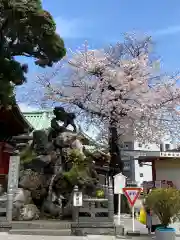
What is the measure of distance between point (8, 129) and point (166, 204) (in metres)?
14.9

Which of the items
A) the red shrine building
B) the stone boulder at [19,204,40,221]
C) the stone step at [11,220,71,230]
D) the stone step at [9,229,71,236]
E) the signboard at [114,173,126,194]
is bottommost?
the stone step at [9,229,71,236]

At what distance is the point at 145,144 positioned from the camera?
2208 cm

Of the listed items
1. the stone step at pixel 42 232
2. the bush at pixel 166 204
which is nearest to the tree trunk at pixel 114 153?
the stone step at pixel 42 232

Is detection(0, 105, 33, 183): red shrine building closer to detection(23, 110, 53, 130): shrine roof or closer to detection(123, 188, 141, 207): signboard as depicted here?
detection(23, 110, 53, 130): shrine roof

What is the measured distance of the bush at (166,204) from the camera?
1046 centimetres

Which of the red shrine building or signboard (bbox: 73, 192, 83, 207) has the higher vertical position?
the red shrine building

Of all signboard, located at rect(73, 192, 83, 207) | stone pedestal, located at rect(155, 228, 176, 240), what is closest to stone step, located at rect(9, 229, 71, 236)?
signboard, located at rect(73, 192, 83, 207)

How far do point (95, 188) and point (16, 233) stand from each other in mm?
4825

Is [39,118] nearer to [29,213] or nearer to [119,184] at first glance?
[29,213]

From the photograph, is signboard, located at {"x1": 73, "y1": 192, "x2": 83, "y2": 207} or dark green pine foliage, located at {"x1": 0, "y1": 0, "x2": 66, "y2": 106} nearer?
dark green pine foliage, located at {"x1": 0, "y1": 0, "x2": 66, "y2": 106}

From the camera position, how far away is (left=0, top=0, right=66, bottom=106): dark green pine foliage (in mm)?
11625

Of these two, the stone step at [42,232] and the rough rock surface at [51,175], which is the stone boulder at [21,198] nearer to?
the rough rock surface at [51,175]

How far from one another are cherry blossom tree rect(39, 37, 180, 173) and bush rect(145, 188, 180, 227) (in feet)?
31.7

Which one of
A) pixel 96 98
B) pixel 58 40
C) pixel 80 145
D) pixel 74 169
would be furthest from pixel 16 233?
pixel 96 98
